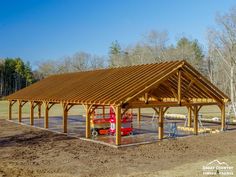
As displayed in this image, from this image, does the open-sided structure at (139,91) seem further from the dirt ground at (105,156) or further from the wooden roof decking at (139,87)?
the dirt ground at (105,156)

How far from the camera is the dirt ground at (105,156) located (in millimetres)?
9906

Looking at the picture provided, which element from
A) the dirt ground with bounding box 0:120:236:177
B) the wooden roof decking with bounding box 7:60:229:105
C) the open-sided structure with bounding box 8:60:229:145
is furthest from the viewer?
the wooden roof decking with bounding box 7:60:229:105

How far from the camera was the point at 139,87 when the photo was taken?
14.9m

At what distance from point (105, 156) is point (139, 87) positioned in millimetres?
4126

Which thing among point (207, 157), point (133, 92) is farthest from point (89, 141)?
Answer: point (207, 157)

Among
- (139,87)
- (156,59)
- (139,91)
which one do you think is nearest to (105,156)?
(139,91)

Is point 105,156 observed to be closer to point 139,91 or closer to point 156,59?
point 139,91

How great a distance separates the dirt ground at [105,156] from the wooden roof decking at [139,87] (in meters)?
2.30

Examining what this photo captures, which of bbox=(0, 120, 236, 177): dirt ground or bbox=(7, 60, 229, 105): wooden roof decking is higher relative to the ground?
bbox=(7, 60, 229, 105): wooden roof decking

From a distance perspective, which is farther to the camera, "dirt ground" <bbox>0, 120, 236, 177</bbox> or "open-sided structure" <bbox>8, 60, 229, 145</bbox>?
"open-sided structure" <bbox>8, 60, 229, 145</bbox>

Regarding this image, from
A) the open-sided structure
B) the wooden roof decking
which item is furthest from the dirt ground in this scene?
the wooden roof decking

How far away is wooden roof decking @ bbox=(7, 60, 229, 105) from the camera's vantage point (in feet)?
49.5

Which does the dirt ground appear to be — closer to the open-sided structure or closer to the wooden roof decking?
the open-sided structure

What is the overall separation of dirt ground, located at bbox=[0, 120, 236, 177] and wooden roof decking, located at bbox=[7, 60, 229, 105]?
230 cm
